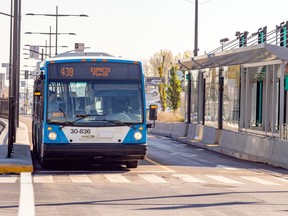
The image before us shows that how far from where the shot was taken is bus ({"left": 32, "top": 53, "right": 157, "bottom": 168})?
21375 millimetres

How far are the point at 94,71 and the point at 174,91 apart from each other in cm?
6208

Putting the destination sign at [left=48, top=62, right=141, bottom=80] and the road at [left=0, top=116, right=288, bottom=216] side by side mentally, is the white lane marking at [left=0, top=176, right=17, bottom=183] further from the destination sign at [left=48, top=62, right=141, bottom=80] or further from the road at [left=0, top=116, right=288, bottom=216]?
the destination sign at [left=48, top=62, right=141, bottom=80]

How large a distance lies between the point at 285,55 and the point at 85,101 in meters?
10.4

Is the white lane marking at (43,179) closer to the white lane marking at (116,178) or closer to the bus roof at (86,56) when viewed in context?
the white lane marking at (116,178)

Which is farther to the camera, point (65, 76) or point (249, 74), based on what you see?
point (249, 74)

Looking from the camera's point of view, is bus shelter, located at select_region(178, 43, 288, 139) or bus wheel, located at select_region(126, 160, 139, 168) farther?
bus shelter, located at select_region(178, 43, 288, 139)

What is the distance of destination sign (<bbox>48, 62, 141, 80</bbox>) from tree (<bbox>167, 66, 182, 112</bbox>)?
61.8 meters

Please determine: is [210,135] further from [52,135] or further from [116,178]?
[116,178]

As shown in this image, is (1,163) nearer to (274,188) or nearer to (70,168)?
(70,168)

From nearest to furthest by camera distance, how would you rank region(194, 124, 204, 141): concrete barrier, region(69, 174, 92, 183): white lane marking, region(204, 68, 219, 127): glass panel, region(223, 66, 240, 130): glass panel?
region(69, 174, 92, 183): white lane marking < region(223, 66, 240, 130): glass panel < region(204, 68, 219, 127): glass panel < region(194, 124, 204, 141): concrete barrier

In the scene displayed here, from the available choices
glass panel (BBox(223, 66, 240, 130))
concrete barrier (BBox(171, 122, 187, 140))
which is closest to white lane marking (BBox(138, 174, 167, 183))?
glass panel (BBox(223, 66, 240, 130))

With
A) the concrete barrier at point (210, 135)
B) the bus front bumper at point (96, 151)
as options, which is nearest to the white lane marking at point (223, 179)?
the bus front bumper at point (96, 151)

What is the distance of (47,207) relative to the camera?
13797 millimetres

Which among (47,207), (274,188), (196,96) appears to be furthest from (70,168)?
(196,96)
